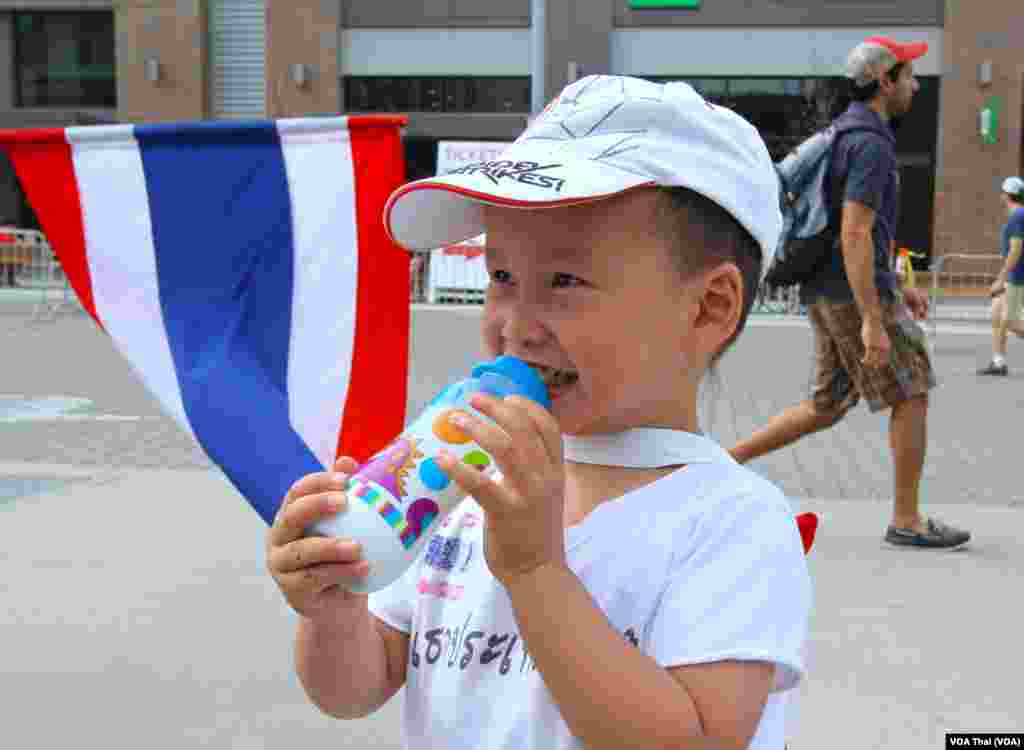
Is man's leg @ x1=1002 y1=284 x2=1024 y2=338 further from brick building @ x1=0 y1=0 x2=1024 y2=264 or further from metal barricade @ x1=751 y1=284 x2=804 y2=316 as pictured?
brick building @ x1=0 y1=0 x2=1024 y2=264

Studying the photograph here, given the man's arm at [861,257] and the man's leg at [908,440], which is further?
the man's leg at [908,440]

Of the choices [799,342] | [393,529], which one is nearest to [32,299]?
[799,342]

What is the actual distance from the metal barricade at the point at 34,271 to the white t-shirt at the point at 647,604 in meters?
17.7

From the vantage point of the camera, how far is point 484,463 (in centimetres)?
134

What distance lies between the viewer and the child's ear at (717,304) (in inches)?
60.9

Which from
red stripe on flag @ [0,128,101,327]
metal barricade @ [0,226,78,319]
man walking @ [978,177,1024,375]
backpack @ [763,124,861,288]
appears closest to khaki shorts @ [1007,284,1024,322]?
man walking @ [978,177,1024,375]

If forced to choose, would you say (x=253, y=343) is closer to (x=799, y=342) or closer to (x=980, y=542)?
(x=980, y=542)

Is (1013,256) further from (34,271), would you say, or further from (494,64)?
(494,64)

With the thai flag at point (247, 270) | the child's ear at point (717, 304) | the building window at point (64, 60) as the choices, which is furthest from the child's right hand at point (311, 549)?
the building window at point (64, 60)

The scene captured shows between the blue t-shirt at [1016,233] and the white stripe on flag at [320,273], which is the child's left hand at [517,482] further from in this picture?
the blue t-shirt at [1016,233]

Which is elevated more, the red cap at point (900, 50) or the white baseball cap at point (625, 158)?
the red cap at point (900, 50)

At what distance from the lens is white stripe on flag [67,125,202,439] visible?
91.5 inches

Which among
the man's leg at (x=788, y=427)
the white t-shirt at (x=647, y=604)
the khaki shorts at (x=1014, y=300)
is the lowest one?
the khaki shorts at (x=1014, y=300)

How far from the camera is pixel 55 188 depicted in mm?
2305
